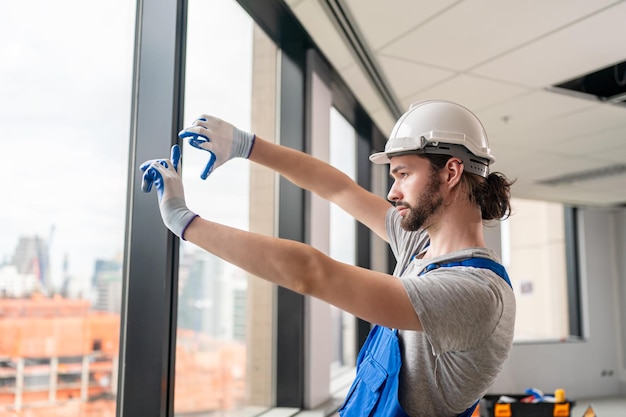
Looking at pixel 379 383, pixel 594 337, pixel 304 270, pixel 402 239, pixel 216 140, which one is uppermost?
pixel 216 140

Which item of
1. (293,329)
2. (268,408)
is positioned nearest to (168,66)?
(293,329)

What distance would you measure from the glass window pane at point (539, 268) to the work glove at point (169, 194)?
638cm

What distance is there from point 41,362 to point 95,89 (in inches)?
25.9

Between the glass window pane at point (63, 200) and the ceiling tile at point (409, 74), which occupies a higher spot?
the ceiling tile at point (409, 74)

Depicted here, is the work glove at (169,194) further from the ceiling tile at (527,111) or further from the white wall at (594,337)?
the white wall at (594,337)

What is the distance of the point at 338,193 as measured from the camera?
153 centimetres

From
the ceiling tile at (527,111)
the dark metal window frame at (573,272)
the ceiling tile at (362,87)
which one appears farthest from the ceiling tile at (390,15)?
the dark metal window frame at (573,272)

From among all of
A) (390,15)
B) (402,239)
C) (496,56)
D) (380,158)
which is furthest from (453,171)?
(496,56)

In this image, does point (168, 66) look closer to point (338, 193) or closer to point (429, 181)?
point (338, 193)

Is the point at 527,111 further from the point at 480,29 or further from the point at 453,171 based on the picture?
the point at 453,171

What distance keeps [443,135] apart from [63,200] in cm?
88

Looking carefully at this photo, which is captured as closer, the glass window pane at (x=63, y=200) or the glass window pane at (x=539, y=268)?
the glass window pane at (x=63, y=200)

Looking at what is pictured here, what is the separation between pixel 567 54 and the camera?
2334 millimetres

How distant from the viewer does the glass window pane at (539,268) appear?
23.1 feet
